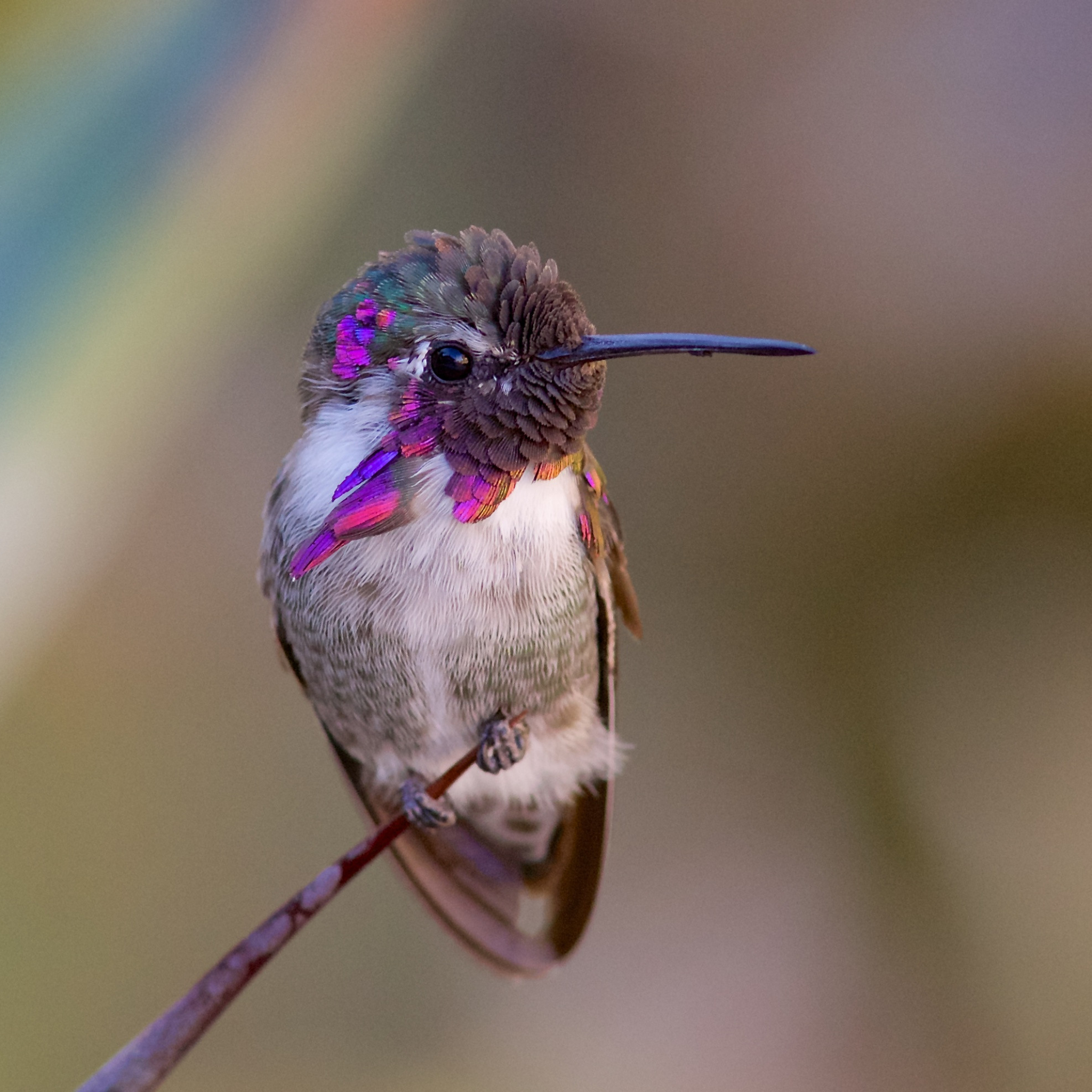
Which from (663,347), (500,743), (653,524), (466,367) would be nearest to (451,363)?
(466,367)

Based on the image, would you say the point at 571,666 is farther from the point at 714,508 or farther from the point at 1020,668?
the point at 1020,668

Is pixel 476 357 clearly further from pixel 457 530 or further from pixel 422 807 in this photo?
pixel 422 807

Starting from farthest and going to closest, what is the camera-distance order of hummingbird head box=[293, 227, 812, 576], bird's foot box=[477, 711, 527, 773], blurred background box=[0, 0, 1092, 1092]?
1. blurred background box=[0, 0, 1092, 1092]
2. bird's foot box=[477, 711, 527, 773]
3. hummingbird head box=[293, 227, 812, 576]

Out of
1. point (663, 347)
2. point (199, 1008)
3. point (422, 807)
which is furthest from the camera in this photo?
point (422, 807)

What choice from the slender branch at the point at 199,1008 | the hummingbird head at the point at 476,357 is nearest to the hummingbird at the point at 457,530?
the hummingbird head at the point at 476,357

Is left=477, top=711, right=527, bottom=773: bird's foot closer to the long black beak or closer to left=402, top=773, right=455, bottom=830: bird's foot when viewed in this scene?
left=402, top=773, right=455, bottom=830: bird's foot

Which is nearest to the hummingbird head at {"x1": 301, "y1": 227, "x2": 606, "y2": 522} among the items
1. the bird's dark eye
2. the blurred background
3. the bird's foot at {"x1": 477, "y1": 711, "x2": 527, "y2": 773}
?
the bird's dark eye

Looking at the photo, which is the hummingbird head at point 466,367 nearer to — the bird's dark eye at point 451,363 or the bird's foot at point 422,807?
the bird's dark eye at point 451,363
